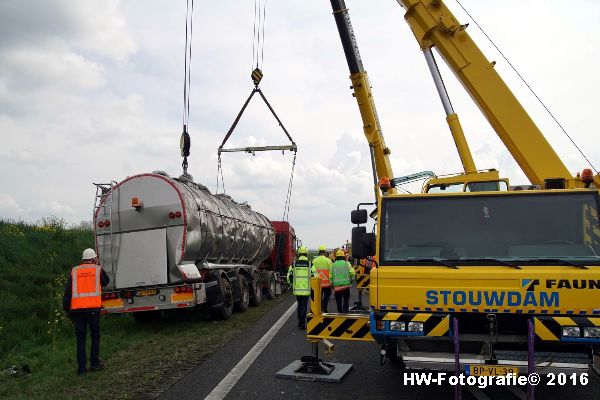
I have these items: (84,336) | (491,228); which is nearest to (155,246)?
(84,336)

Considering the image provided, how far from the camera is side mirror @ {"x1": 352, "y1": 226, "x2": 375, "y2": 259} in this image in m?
6.14

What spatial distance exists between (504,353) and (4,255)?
14.4 meters

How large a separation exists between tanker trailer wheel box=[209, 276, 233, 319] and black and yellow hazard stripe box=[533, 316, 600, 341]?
7885 millimetres

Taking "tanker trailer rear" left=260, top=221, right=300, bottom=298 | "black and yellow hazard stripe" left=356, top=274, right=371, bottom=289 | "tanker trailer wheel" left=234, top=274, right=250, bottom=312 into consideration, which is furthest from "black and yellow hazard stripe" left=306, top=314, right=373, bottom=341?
"tanker trailer rear" left=260, top=221, right=300, bottom=298

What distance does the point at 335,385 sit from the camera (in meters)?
6.32

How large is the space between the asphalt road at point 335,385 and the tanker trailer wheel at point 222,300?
3386mm

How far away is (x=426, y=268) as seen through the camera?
5.44 meters

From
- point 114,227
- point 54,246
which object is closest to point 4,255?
point 54,246

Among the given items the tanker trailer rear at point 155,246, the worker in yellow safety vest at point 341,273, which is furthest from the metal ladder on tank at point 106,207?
the worker in yellow safety vest at point 341,273

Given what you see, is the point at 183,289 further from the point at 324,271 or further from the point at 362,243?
the point at 362,243

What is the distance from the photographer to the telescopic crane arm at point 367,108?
1452 cm

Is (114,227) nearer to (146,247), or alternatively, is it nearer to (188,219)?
→ (146,247)

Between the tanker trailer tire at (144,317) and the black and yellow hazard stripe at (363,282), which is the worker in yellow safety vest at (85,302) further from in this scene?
the black and yellow hazard stripe at (363,282)

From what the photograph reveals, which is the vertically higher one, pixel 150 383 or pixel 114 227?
pixel 114 227
